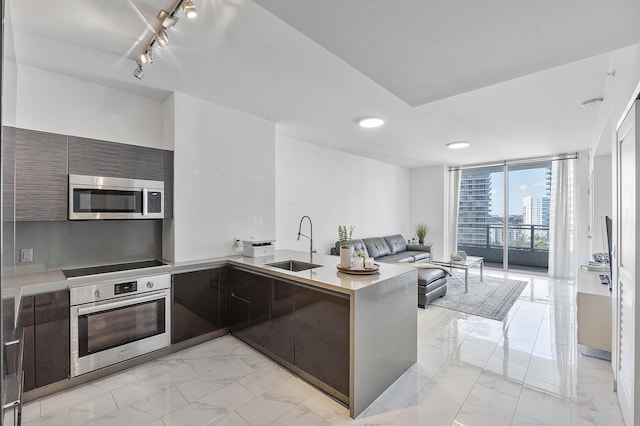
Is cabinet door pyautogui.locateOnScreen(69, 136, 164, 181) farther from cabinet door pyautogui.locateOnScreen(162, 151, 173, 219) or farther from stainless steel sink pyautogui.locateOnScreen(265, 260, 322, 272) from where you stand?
stainless steel sink pyautogui.locateOnScreen(265, 260, 322, 272)

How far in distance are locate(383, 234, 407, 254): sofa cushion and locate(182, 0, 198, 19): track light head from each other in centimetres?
548

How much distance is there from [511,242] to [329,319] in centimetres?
646

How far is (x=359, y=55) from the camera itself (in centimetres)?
158

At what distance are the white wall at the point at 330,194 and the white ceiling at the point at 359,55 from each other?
0.87m

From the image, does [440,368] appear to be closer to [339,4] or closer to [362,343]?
[362,343]

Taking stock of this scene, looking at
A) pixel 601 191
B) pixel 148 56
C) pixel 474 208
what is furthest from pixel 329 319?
pixel 474 208

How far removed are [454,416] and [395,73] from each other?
89.0 inches

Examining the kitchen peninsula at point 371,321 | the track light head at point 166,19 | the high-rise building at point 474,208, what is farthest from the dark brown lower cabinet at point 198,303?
the high-rise building at point 474,208

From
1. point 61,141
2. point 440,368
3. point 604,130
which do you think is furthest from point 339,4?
point 604,130

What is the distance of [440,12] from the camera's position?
1.24 metres

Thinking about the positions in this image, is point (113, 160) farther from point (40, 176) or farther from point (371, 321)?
point (371, 321)

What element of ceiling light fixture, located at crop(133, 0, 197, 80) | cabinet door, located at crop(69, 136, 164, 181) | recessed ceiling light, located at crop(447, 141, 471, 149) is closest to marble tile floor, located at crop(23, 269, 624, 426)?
cabinet door, located at crop(69, 136, 164, 181)

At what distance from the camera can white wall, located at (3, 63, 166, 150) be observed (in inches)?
95.7

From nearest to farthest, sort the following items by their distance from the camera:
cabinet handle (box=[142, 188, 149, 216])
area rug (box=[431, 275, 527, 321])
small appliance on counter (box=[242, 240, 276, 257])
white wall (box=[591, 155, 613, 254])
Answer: cabinet handle (box=[142, 188, 149, 216])
small appliance on counter (box=[242, 240, 276, 257])
area rug (box=[431, 275, 527, 321])
white wall (box=[591, 155, 613, 254])
